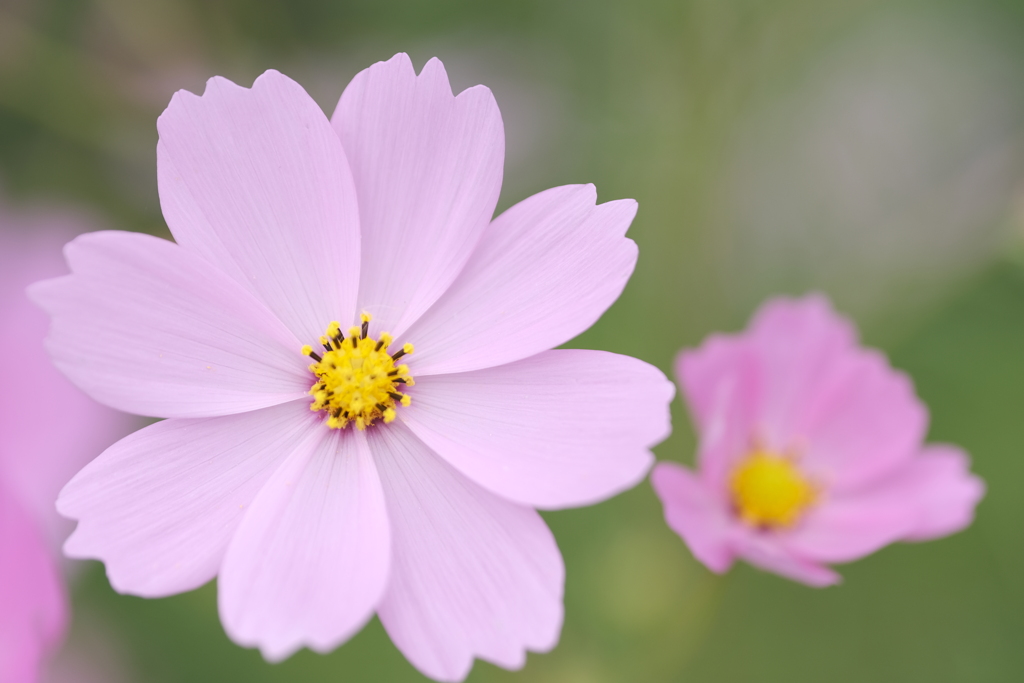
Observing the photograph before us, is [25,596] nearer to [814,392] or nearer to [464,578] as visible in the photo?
[464,578]

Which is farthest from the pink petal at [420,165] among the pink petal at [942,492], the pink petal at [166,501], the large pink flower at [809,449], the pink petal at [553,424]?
the pink petal at [942,492]

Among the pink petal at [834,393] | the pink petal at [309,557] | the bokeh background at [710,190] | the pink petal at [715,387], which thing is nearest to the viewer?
the pink petal at [309,557]

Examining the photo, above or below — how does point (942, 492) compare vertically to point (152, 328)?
below

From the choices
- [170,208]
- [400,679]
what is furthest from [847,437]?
[400,679]

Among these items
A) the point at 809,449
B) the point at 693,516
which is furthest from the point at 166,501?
the point at 809,449

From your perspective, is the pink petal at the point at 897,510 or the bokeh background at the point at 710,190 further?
the bokeh background at the point at 710,190

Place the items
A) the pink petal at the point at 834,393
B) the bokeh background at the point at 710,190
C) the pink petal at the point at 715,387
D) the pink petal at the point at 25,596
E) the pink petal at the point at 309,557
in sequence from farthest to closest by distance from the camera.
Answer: the bokeh background at the point at 710,190 < the pink petal at the point at 834,393 < the pink petal at the point at 715,387 < the pink petal at the point at 25,596 < the pink petal at the point at 309,557

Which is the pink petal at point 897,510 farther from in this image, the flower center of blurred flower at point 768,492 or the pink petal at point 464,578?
the pink petal at point 464,578

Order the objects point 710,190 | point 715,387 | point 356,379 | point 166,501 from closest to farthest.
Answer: point 166,501, point 356,379, point 715,387, point 710,190
